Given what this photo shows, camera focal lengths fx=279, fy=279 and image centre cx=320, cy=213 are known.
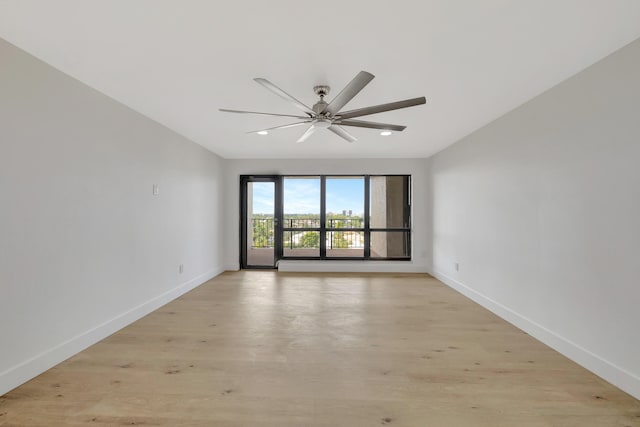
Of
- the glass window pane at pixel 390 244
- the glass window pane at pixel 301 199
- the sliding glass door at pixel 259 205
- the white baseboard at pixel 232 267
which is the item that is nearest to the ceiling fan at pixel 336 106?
the glass window pane at pixel 301 199

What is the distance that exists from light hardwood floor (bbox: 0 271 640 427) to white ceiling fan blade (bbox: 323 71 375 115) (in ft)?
6.60

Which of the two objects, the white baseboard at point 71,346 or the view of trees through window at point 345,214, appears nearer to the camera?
the white baseboard at point 71,346

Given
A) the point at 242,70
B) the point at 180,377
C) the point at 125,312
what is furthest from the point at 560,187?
the point at 125,312

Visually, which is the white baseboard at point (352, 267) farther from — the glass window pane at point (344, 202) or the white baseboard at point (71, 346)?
the white baseboard at point (71, 346)

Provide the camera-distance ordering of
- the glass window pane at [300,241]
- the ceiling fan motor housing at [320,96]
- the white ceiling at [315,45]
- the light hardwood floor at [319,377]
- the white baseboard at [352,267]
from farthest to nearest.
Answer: the glass window pane at [300,241]
the white baseboard at [352,267]
the ceiling fan motor housing at [320,96]
the light hardwood floor at [319,377]
the white ceiling at [315,45]

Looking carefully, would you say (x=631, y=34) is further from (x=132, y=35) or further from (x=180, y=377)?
(x=180, y=377)

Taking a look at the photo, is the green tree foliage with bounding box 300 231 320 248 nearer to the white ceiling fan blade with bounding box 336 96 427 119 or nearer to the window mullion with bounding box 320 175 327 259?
the window mullion with bounding box 320 175 327 259

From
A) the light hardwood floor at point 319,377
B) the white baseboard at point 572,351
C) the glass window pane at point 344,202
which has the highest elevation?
the glass window pane at point 344,202

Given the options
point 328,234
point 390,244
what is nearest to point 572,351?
point 390,244

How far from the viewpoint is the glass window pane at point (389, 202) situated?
19.0 ft

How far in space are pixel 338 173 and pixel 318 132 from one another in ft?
6.47

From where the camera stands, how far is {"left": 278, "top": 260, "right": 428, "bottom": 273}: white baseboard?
5.52m

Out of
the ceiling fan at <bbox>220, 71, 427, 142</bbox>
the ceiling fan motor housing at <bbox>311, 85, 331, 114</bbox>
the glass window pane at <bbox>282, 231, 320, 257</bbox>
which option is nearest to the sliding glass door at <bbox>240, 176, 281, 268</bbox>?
the glass window pane at <bbox>282, 231, 320, 257</bbox>

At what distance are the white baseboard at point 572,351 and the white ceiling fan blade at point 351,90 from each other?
101 inches
